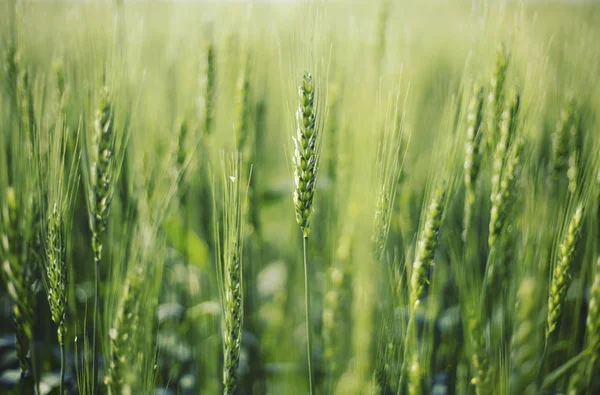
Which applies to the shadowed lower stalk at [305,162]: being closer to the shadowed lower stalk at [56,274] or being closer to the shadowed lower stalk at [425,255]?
the shadowed lower stalk at [425,255]

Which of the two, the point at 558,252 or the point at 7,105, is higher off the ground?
the point at 7,105

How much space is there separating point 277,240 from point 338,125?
955mm

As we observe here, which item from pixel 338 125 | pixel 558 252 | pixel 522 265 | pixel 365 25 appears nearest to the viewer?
pixel 558 252

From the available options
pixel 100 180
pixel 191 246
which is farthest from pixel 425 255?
pixel 191 246

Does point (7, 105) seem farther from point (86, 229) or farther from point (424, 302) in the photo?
point (424, 302)

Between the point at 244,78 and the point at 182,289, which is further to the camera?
the point at 182,289

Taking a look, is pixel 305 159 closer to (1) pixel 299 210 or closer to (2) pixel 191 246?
(1) pixel 299 210

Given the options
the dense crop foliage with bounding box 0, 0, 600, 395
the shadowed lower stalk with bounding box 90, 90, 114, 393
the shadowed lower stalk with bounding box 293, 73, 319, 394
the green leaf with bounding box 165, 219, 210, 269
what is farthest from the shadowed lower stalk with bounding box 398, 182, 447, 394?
the green leaf with bounding box 165, 219, 210, 269

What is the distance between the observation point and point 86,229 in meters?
1.98

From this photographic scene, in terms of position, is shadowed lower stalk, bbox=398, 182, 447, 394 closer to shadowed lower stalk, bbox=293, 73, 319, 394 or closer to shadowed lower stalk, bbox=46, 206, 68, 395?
shadowed lower stalk, bbox=293, 73, 319, 394

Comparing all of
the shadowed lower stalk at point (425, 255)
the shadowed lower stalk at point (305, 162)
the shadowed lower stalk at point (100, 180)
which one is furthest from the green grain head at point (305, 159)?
the shadowed lower stalk at point (100, 180)

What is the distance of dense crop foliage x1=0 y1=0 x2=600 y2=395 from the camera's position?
2.98ft

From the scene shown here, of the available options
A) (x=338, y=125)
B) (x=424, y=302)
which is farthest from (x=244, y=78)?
(x=424, y=302)

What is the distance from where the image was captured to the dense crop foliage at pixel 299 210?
909 mm
